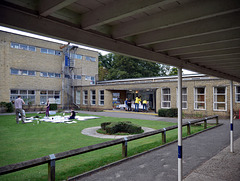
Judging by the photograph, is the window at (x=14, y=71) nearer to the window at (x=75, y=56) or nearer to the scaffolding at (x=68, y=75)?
the scaffolding at (x=68, y=75)

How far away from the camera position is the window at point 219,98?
19156mm

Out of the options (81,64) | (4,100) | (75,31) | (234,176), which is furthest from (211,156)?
(81,64)

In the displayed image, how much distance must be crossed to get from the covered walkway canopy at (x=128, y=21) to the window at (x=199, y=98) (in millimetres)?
18256

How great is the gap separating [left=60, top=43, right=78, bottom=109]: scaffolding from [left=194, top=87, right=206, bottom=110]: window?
66.4ft

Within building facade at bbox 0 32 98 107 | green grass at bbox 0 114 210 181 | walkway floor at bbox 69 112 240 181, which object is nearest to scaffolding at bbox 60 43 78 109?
building facade at bbox 0 32 98 107

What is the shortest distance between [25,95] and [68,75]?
26.0 ft

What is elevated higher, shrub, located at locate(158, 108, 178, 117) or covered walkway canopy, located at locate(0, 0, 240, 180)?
covered walkway canopy, located at locate(0, 0, 240, 180)

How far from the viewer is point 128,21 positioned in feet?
9.76

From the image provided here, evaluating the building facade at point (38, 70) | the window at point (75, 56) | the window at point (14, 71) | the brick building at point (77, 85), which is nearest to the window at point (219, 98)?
the brick building at point (77, 85)

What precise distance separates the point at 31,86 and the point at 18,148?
2305 cm

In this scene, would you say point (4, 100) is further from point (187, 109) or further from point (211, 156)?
point (211, 156)

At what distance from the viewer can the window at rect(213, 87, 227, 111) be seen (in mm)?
19156

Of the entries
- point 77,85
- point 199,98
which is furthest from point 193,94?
point 77,85

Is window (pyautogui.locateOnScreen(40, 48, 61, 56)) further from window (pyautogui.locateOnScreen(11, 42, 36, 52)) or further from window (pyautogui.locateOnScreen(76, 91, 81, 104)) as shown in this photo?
window (pyautogui.locateOnScreen(76, 91, 81, 104))
